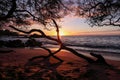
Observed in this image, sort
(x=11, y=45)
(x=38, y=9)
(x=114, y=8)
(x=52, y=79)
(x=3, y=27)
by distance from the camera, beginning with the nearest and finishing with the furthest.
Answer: (x=52, y=79) → (x=38, y=9) → (x=114, y=8) → (x=3, y=27) → (x=11, y=45)

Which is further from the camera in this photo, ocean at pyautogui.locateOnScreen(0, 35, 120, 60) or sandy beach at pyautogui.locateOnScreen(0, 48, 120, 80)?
ocean at pyautogui.locateOnScreen(0, 35, 120, 60)

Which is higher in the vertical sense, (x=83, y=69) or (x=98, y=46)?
(x=83, y=69)

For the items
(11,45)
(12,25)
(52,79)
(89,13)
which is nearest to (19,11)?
(12,25)

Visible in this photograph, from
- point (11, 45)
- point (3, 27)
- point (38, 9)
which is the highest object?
point (38, 9)

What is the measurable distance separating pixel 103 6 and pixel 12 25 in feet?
15.9

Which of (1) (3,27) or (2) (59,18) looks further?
(1) (3,27)

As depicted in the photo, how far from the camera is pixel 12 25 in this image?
10.7m

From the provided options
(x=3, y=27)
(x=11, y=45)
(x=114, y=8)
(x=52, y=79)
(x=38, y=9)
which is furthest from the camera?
(x=11, y=45)

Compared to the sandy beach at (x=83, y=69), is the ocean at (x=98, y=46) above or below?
below

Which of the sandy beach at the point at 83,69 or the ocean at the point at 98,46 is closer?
the sandy beach at the point at 83,69

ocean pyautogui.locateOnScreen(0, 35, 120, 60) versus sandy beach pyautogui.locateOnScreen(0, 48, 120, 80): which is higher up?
sandy beach pyautogui.locateOnScreen(0, 48, 120, 80)

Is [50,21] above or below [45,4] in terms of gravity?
below

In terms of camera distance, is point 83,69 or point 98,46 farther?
point 98,46

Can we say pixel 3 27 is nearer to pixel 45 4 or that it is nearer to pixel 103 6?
pixel 45 4
